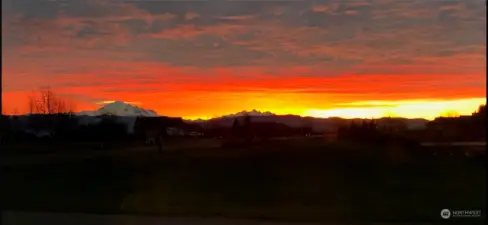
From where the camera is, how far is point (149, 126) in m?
11.9

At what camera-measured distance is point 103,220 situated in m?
10.1

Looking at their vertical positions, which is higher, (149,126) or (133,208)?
(149,126)

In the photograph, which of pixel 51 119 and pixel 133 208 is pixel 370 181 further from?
pixel 51 119

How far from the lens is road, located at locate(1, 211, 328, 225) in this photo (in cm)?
976

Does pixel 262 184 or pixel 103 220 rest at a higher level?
pixel 262 184

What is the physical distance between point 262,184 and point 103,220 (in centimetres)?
359

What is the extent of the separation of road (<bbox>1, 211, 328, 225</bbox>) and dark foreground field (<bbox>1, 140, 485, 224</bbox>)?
0.50m

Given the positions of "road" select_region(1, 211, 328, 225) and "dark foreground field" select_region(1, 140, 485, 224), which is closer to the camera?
"road" select_region(1, 211, 328, 225)

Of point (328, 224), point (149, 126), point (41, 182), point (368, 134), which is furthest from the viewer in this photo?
point (41, 182)

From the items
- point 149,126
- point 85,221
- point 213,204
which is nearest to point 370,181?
point 213,204

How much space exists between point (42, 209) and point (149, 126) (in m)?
2.61

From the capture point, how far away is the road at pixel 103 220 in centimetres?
976

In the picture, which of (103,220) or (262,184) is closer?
(103,220)

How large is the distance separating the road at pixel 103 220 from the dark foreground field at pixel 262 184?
499 millimetres
